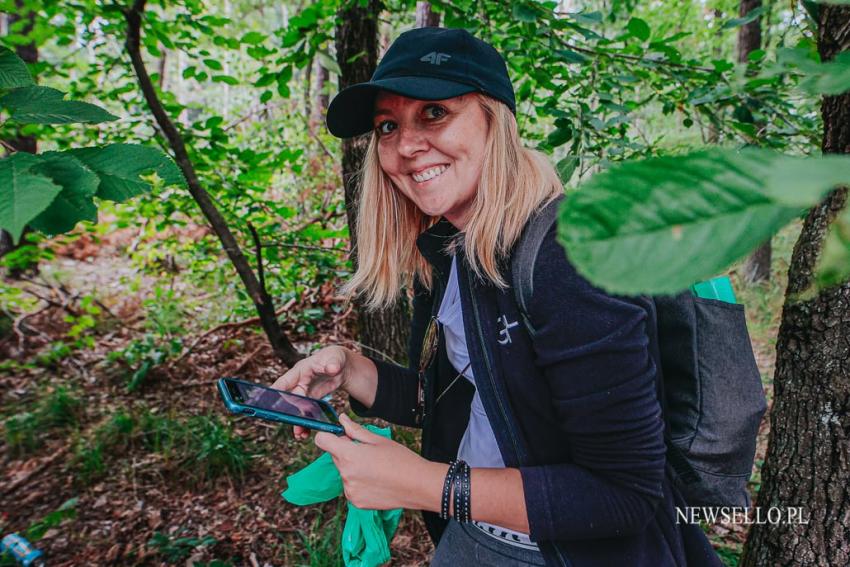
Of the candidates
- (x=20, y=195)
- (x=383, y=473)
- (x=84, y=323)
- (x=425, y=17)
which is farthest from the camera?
(x=84, y=323)

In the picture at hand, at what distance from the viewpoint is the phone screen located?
1371mm

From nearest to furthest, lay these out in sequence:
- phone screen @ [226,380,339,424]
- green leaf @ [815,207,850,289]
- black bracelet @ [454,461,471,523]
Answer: green leaf @ [815,207,850,289] → black bracelet @ [454,461,471,523] → phone screen @ [226,380,339,424]

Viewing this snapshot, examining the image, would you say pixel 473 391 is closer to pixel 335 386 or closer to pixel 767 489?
pixel 335 386

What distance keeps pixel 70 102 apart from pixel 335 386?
1.13 m

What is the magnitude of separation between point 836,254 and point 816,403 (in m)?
1.34

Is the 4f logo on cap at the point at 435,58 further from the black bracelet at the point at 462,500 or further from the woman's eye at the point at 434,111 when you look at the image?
the black bracelet at the point at 462,500

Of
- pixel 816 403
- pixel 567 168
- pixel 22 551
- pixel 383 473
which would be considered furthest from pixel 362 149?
pixel 22 551

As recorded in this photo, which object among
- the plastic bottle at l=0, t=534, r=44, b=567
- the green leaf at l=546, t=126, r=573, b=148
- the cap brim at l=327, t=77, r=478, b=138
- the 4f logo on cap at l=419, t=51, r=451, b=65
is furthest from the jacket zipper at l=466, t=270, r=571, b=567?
the plastic bottle at l=0, t=534, r=44, b=567

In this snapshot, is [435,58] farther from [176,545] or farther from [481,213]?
[176,545]

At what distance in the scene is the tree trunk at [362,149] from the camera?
8.87 feet

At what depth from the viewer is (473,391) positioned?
1.55 m

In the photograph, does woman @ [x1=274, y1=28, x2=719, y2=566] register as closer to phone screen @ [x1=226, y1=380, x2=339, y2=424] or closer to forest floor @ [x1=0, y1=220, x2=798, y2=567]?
phone screen @ [x1=226, y1=380, x2=339, y2=424]

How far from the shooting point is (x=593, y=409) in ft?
3.31

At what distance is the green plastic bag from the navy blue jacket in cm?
56
